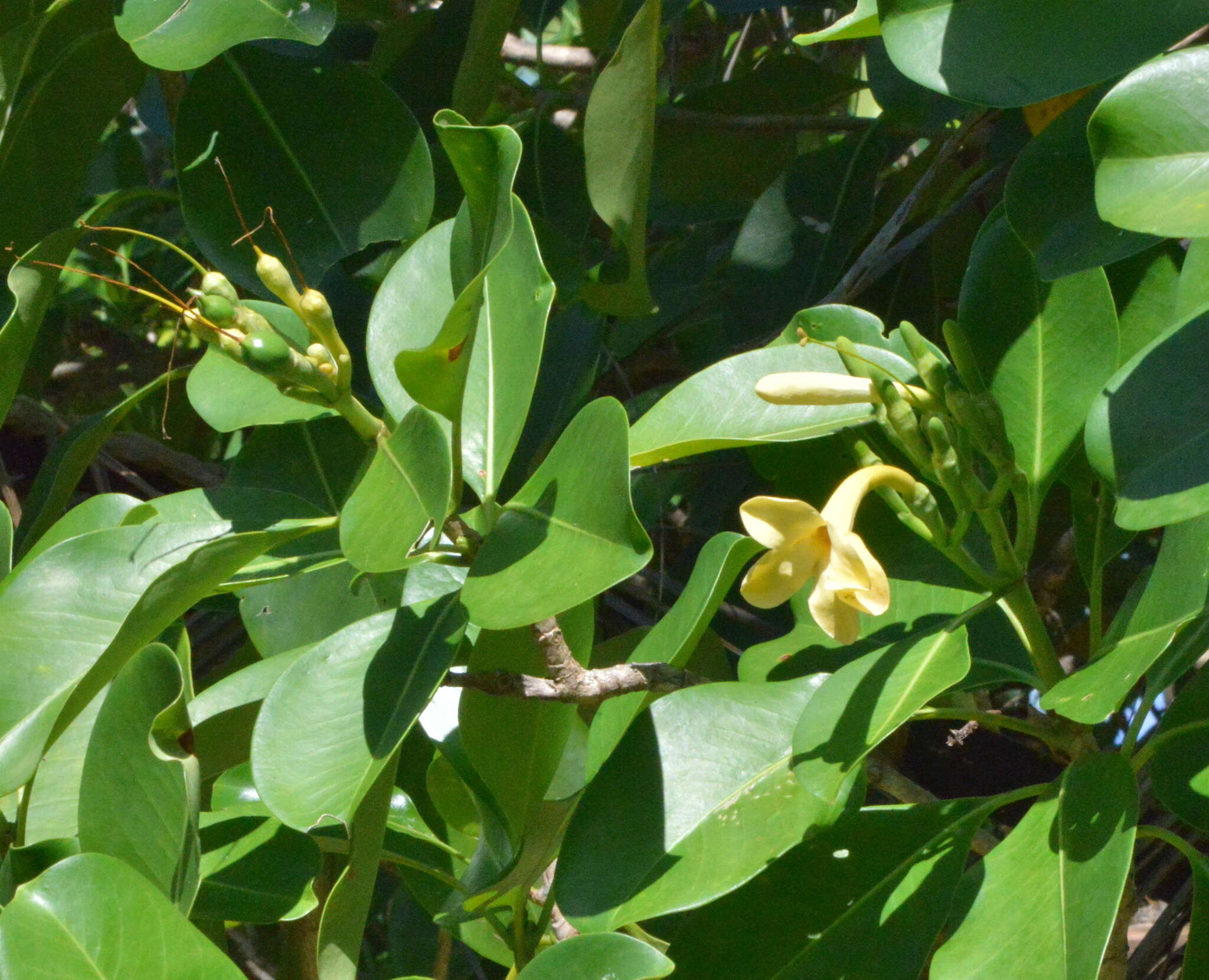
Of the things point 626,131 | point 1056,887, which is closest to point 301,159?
point 626,131

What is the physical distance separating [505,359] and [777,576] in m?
0.31

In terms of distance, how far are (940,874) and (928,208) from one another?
1.04 metres

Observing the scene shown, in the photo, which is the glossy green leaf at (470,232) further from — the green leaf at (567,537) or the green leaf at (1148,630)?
the green leaf at (1148,630)

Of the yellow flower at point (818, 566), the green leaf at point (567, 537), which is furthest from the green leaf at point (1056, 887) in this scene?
the green leaf at point (567, 537)

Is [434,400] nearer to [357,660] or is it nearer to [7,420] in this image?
[357,660]

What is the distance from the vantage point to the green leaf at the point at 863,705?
0.76 metres

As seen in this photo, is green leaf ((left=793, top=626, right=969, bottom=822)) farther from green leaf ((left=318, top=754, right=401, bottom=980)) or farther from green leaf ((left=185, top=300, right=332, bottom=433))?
green leaf ((left=185, top=300, right=332, bottom=433))

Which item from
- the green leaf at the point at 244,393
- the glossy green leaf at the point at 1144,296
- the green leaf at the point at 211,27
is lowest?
the green leaf at the point at 244,393

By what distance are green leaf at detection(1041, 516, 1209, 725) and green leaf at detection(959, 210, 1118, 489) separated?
11cm

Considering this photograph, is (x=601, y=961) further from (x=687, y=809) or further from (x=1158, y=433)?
(x=1158, y=433)

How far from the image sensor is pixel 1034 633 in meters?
0.92

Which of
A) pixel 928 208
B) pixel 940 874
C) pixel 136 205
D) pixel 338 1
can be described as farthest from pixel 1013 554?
pixel 136 205

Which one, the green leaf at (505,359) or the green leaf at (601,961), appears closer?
the green leaf at (601,961)

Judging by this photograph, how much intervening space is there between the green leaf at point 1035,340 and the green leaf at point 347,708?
1.50 ft
